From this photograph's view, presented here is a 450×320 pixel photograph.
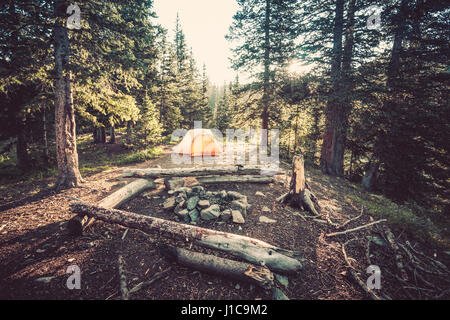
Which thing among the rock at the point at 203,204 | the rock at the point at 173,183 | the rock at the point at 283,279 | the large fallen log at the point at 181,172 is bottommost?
the rock at the point at 283,279

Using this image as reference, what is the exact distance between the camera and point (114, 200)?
513 cm

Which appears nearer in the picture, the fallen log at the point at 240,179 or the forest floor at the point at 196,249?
the forest floor at the point at 196,249

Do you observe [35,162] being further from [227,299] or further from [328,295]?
[328,295]

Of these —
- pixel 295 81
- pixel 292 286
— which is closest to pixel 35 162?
pixel 292 286

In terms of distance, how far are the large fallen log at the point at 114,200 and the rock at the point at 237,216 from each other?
355 centimetres

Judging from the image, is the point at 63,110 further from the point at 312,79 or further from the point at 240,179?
the point at 312,79

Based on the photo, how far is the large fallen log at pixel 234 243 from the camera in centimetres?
303

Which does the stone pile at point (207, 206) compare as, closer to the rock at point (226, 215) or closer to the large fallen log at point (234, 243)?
the rock at point (226, 215)

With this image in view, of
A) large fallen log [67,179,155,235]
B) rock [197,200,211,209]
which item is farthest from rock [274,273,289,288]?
large fallen log [67,179,155,235]

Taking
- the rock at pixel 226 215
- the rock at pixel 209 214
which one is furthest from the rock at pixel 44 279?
the rock at pixel 226 215

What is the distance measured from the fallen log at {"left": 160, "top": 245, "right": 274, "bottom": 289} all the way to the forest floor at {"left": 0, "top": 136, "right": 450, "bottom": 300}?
0.19 meters

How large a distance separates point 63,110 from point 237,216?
7.20 metres

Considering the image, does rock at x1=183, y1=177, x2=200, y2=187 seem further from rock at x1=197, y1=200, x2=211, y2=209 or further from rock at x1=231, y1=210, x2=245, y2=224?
rock at x1=231, y1=210, x2=245, y2=224

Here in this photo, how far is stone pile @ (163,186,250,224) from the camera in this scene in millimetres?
4688
